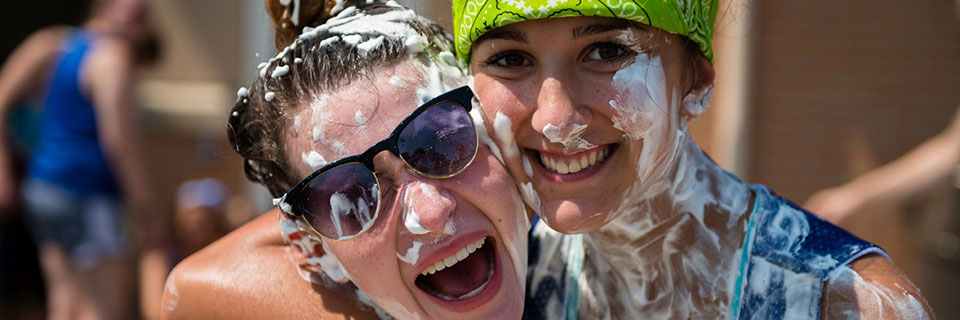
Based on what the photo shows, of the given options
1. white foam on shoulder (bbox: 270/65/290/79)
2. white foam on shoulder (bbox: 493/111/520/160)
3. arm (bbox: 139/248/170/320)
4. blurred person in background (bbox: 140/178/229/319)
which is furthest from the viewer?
blurred person in background (bbox: 140/178/229/319)

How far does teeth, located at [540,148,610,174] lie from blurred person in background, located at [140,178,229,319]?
3.74m

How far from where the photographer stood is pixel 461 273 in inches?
85.7

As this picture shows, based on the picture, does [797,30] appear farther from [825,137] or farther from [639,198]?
[639,198]

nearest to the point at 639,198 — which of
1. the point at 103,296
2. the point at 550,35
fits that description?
the point at 550,35

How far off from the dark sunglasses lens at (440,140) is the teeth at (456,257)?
0.47ft

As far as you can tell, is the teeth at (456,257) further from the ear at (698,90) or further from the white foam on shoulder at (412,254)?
the ear at (698,90)

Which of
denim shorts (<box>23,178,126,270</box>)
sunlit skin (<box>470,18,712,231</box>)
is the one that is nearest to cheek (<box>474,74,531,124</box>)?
sunlit skin (<box>470,18,712,231</box>)

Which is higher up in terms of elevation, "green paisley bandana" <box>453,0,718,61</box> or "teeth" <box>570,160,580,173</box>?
"green paisley bandana" <box>453,0,718,61</box>

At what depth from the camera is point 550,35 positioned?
2.07 meters

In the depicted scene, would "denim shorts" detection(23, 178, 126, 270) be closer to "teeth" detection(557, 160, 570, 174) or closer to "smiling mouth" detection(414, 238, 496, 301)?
"smiling mouth" detection(414, 238, 496, 301)

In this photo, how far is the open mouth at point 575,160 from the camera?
2107 millimetres

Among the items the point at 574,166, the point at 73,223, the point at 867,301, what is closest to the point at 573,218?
the point at 574,166

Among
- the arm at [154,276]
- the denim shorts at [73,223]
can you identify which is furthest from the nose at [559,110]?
the arm at [154,276]

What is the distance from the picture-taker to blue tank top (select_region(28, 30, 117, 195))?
5.07 meters
